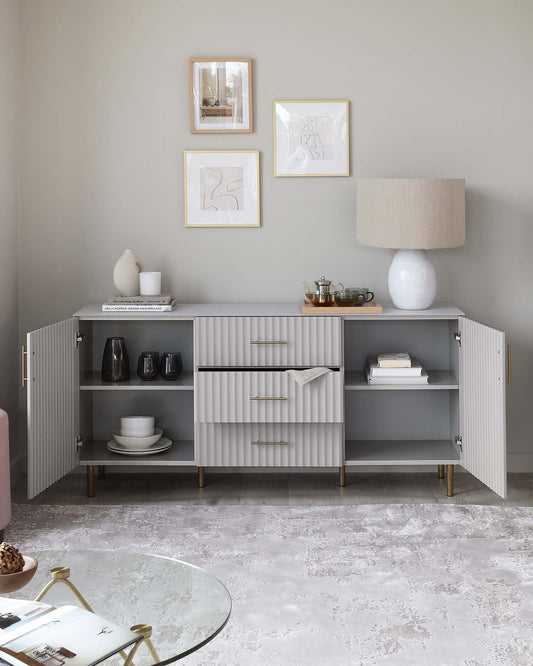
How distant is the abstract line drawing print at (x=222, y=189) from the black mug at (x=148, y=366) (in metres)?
0.73

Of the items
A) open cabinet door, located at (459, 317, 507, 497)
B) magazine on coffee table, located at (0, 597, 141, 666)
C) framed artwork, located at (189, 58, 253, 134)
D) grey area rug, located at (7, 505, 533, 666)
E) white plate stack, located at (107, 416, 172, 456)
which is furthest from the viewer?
framed artwork, located at (189, 58, 253, 134)

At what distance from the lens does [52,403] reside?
11.8 feet

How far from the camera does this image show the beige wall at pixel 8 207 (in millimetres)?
3848

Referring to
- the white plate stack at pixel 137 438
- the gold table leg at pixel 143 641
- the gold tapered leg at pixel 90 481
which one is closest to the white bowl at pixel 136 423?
the white plate stack at pixel 137 438

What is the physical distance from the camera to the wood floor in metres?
3.77

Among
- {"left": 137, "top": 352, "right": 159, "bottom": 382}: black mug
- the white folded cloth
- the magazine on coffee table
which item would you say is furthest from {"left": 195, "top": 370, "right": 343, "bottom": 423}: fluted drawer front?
the magazine on coffee table

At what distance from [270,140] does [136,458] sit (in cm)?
155

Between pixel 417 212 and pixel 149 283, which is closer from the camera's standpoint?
pixel 417 212

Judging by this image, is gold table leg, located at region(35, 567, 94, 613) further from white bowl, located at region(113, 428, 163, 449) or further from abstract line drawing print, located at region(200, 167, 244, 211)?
abstract line drawing print, located at region(200, 167, 244, 211)

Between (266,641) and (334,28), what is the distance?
2.70 m

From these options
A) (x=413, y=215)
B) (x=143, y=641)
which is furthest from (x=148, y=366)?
(x=143, y=641)

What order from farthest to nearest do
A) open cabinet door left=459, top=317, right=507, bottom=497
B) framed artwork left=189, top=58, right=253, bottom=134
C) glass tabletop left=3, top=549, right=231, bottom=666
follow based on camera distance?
framed artwork left=189, top=58, right=253, bottom=134 → open cabinet door left=459, top=317, right=507, bottom=497 → glass tabletop left=3, top=549, right=231, bottom=666

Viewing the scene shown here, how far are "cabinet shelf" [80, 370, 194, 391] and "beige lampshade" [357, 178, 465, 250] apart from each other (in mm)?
1029

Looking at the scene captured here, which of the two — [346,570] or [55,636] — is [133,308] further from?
[55,636]
